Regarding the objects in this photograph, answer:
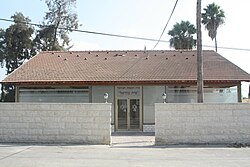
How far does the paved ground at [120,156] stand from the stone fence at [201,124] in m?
0.95

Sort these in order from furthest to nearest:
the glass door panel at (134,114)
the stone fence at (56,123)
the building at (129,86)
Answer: the glass door panel at (134,114) → the building at (129,86) → the stone fence at (56,123)

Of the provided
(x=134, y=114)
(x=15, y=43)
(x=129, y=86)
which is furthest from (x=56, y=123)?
(x=15, y=43)

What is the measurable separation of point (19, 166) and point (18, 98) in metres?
15.9

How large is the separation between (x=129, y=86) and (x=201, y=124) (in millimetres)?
9680

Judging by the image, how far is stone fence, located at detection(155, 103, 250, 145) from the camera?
17219 millimetres

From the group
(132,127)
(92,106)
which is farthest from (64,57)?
(92,106)

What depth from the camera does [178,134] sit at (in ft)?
56.6

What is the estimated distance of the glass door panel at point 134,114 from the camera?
86.2 ft

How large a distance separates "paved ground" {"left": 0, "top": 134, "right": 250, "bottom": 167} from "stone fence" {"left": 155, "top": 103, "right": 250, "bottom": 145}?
95cm

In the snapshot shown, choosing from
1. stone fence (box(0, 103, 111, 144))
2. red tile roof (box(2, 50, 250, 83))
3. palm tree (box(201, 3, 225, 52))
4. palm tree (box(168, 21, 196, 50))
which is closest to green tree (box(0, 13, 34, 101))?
red tile roof (box(2, 50, 250, 83))

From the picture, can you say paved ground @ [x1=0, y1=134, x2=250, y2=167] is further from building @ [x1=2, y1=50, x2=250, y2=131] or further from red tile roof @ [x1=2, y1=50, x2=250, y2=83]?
red tile roof @ [x1=2, y1=50, x2=250, y2=83]

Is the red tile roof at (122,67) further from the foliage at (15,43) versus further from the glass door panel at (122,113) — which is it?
the foliage at (15,43)

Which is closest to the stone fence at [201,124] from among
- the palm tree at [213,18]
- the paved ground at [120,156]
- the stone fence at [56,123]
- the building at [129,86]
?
the paved ground at [120,156]

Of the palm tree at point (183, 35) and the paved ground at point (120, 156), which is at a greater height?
the palm tree at point (183, 35)
